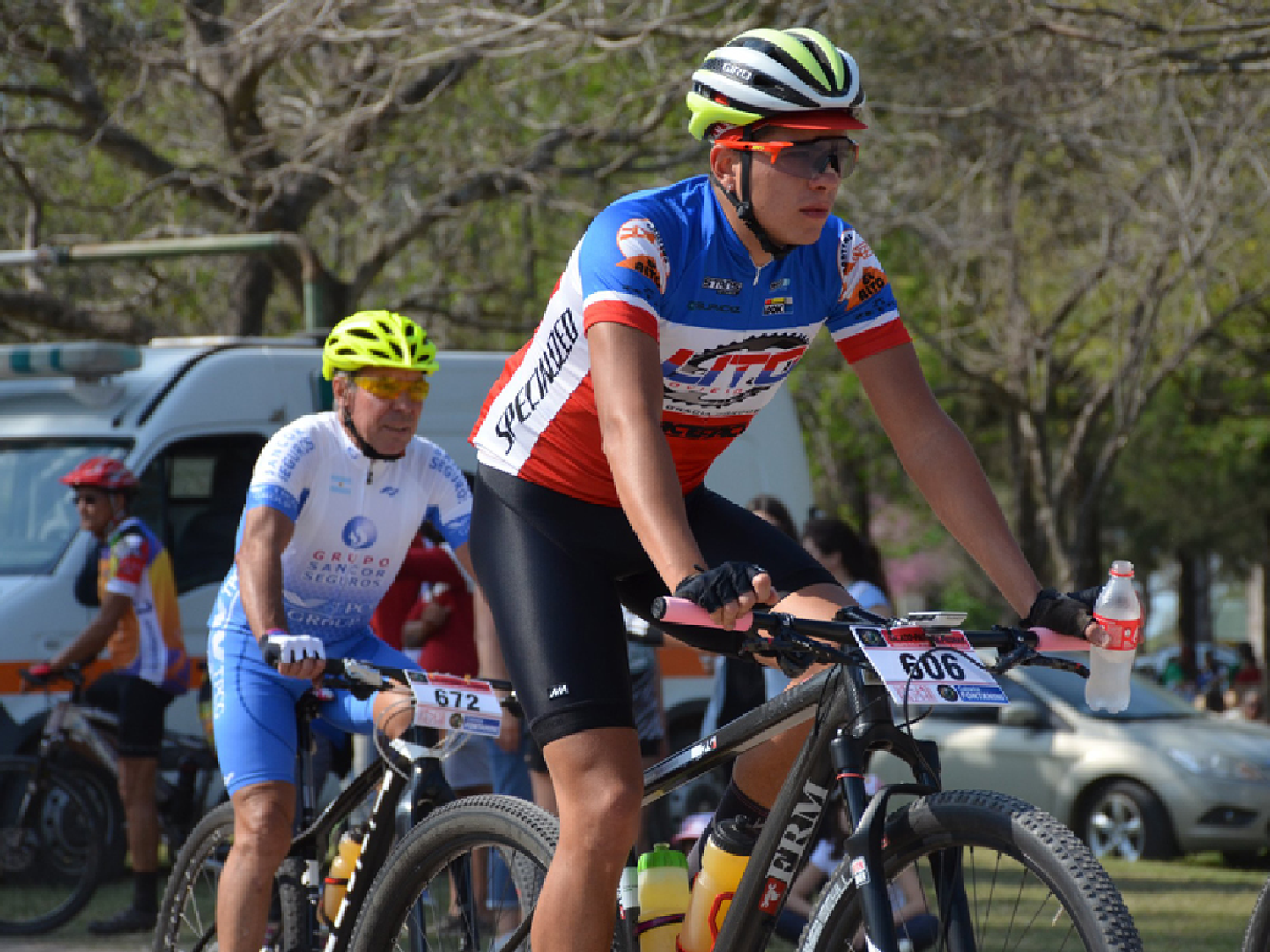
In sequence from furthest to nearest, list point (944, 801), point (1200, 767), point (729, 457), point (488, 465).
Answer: point (1200, 767), point (729, 457), point (488, 465), point (944, 801)

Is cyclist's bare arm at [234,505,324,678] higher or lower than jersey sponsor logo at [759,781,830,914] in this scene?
higher

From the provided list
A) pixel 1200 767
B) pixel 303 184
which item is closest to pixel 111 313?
pixel 303 184

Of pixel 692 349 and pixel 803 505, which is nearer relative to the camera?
pixel 692 349

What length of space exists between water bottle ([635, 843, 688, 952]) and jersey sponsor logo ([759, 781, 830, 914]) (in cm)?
37

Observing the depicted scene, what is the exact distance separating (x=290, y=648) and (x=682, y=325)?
1.41 meters

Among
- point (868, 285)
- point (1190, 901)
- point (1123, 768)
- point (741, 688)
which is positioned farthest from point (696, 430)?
point (1123, 768)

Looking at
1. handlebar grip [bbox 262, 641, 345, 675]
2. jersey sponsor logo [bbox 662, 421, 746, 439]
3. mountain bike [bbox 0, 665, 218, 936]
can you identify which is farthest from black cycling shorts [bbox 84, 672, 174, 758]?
jersey sponsor logo [bbox 662, 421, 746, 439]

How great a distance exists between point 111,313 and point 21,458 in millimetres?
5558

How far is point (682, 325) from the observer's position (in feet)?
11.0

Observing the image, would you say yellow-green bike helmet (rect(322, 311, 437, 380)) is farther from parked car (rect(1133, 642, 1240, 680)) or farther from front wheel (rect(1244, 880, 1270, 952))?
parked car (rect(1133, 642, 1240, 680))

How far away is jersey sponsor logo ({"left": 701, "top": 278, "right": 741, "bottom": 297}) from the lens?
3336 mm

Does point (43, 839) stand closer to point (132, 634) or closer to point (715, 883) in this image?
point (132, 634)

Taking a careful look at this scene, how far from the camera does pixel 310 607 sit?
4992 millimetres

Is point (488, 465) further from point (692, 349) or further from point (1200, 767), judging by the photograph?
point (1200, 767)
